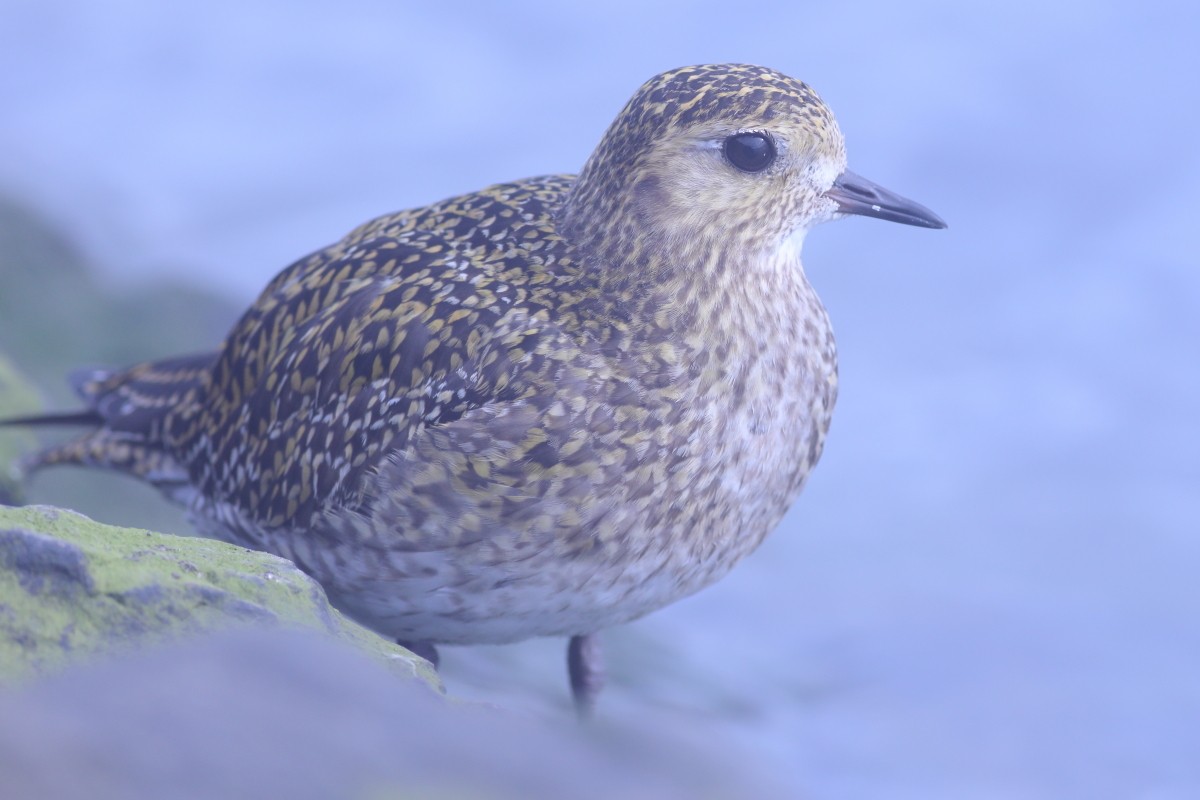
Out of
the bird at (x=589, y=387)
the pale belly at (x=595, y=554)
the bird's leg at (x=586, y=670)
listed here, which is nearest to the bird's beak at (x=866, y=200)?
the bird at (x=589, y=387)

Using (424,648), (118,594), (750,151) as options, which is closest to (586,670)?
(424,648)

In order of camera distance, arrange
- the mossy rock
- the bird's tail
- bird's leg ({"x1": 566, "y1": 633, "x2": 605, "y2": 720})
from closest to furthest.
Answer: the mossy rock → bird's leg ({"x1": 566, "y1": 633, "x2": 605, "y2": 720}) → the bird's tail

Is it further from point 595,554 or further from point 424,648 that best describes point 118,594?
point 424,648

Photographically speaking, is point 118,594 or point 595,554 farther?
point 595,554

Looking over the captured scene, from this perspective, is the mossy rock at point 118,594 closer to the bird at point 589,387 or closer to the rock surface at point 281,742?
the rock surface at point 281,742

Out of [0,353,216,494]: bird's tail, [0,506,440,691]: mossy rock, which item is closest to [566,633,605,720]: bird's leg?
[0,353,216,494]: bird's tail

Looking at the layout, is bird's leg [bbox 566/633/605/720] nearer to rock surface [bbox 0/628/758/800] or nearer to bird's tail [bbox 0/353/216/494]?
bird's tail [bbox 0/353/216/494]
